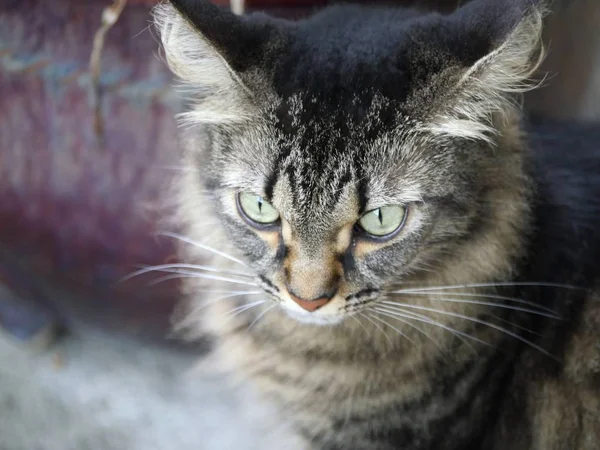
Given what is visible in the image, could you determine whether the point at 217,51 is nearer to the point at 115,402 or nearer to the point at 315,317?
the point at 315,317

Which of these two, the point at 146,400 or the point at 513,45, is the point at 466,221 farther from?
the point at 146,400

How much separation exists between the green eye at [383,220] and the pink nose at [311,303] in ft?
0.39

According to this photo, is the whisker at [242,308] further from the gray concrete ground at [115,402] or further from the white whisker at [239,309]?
the gray concrete ground at [115,402]

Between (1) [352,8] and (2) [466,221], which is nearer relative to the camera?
(2) [466,221]

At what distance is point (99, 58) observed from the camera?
1.19 meters

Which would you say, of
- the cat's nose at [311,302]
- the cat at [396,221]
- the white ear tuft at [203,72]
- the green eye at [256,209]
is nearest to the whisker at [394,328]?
the cat at [396,221]

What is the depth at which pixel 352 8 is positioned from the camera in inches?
40.2

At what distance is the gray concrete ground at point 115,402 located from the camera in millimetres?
1365

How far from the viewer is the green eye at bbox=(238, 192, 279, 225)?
888mm

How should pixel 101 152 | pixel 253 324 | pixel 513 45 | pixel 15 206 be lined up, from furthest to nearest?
1. pixel 15 206
2. pixel 101 152
3. pixel 253 324
4. pixel 513 45

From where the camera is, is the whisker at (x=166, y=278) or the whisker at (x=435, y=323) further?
the whisker at (x=166, y=278)

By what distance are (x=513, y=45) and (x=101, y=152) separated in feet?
2.92

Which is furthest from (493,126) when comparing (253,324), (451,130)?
(253,324)

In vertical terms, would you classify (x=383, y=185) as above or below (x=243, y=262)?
above
